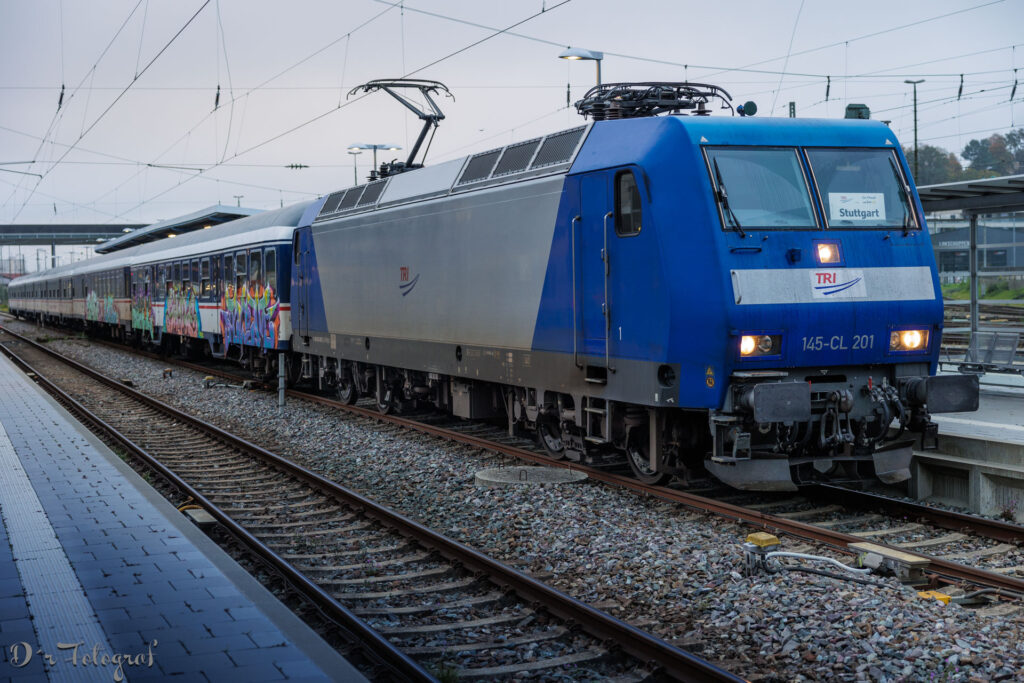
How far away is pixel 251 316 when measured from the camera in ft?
73.9

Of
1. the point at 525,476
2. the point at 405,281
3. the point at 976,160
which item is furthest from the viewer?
the point at 976,160

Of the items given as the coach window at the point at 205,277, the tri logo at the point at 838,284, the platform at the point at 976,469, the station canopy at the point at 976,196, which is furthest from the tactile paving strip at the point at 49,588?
the coach window at the point at 205,277

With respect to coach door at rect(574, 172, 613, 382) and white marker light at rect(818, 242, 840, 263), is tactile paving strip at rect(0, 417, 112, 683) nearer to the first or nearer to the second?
coach door at rect(574, 172, 613, 382)

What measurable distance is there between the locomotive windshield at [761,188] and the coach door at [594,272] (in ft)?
3.96

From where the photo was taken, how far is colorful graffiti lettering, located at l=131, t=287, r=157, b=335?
33541mm

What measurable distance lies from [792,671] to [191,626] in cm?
335

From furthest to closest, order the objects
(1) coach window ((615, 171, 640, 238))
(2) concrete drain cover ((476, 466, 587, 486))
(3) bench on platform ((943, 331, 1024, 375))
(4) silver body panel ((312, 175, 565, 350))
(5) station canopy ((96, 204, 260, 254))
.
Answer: (5) station canopy ((96, 204, 260, 254)) < (3) bench on platform ((943, 331, 1024, 375)) < (4) silver body panel ((312, 175, 565, 350)) < (2) concrete drain cover ((476, 466, 587, 486)) < (1) coach window ((615, 171, 640, 238))

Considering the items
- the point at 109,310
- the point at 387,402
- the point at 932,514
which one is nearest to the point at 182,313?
the point at 109,310

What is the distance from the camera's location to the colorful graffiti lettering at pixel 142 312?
110ft

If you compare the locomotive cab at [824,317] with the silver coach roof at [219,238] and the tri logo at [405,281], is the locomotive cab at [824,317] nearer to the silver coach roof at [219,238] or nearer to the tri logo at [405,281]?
the tri logo at [405,281]

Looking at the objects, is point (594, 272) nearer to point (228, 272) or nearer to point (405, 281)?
point (405, 281)

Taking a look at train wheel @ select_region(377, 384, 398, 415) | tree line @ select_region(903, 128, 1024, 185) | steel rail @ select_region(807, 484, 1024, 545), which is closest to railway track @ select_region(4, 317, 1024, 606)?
steel rail @ select_region(807, 484, 1024, 545)

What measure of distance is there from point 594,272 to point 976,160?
60236 millimetres

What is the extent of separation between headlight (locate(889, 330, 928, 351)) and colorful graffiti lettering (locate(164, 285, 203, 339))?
21.4m
